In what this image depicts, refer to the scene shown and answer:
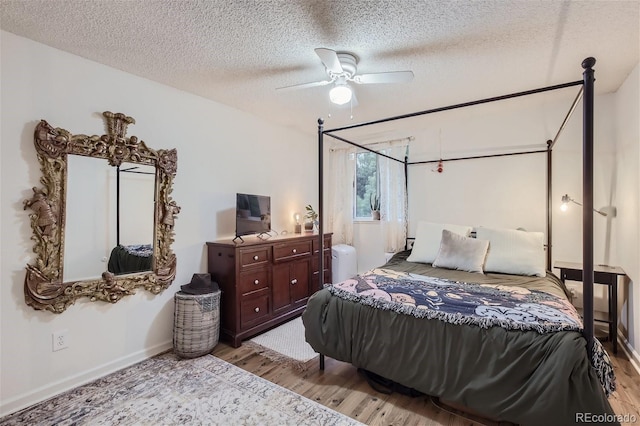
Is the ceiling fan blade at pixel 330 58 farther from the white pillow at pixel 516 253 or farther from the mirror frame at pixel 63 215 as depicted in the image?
the white pillow at pixel 516 253

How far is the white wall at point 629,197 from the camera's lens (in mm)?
2365

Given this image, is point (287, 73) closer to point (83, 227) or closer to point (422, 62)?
point (422, 62)

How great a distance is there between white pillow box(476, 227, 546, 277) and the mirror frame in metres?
3.18

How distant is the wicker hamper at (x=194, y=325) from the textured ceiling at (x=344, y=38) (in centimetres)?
197

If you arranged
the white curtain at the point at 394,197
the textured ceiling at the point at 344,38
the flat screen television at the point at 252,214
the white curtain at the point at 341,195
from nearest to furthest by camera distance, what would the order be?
the textured ceiling at the point at 344,38
the flat screen television at the point at 252,214
the white curtain at the point at 394,197
the white curtain at the point at 341,195

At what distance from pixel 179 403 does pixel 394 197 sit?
3294 mm

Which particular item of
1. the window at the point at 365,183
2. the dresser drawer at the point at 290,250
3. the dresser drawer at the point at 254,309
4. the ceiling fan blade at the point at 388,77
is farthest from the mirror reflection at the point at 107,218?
the window at the point at 365,183

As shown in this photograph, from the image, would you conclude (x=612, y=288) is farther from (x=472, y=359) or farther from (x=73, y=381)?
(x=73, y=381)

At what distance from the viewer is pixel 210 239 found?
316 cm

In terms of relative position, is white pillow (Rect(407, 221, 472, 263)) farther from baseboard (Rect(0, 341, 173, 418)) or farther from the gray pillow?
baseboard (Rect(0, 341, 173, 418))

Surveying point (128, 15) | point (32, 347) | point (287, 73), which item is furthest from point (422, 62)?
point (32, 347)

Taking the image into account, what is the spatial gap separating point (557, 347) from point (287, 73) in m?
2.59

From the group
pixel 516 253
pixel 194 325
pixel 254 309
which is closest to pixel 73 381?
pixel 194 325

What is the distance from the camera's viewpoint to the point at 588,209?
59.5 inches
